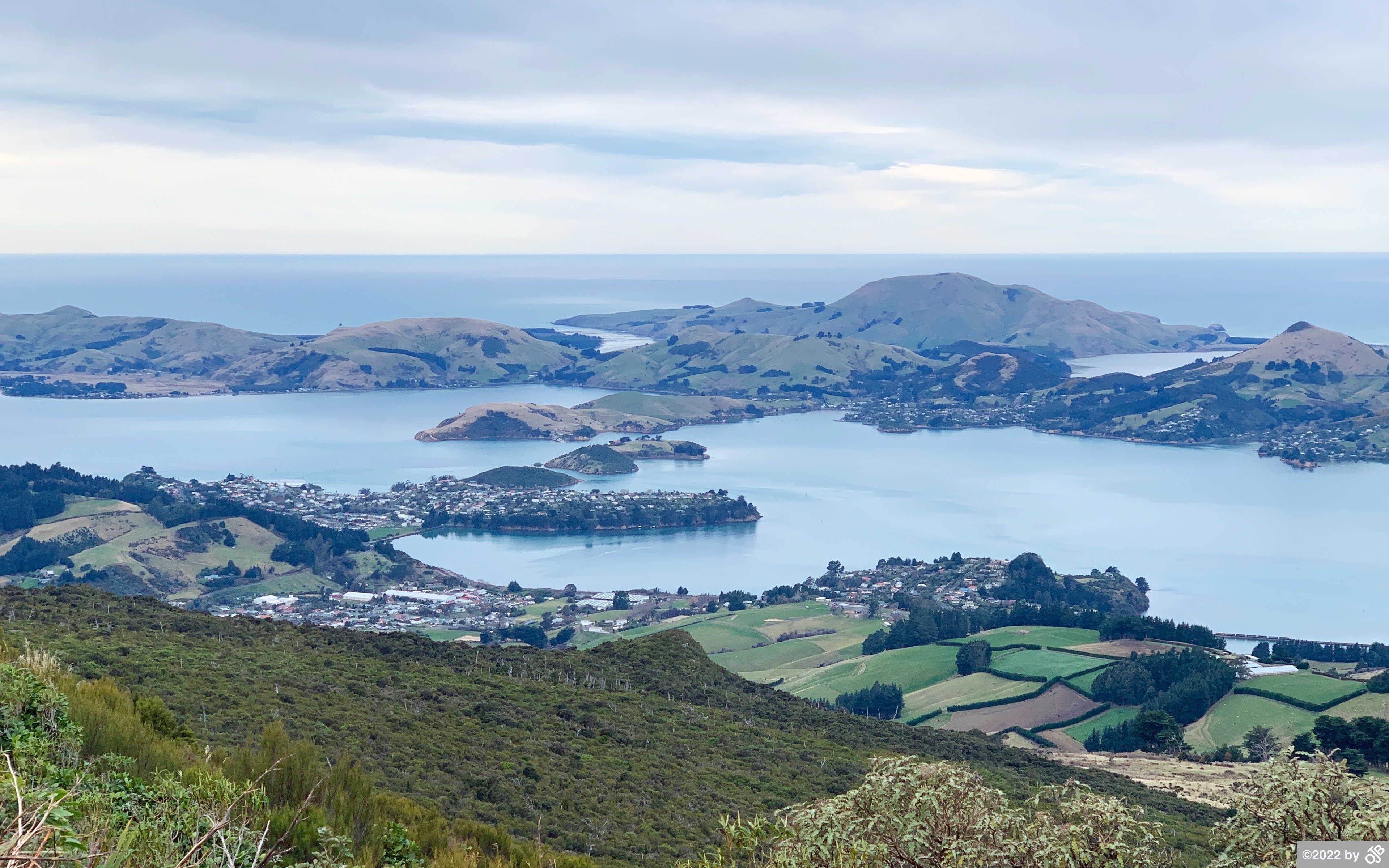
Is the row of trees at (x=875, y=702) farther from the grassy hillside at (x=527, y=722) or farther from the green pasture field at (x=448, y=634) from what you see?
the green pasture field at (x=448, y=634)

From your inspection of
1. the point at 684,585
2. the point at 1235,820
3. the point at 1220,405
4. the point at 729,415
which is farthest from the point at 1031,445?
the point at 1235,820

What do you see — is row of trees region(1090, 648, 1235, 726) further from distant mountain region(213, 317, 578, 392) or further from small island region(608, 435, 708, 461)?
distant mountain region(213, 317, 578, 392)

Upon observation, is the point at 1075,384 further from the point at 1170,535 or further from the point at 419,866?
the point at 419,866

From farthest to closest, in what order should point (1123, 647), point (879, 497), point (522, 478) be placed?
point (522, 478)
point (879, 497)
point (1123, 647)

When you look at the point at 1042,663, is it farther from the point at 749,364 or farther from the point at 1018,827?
the point at 749,364

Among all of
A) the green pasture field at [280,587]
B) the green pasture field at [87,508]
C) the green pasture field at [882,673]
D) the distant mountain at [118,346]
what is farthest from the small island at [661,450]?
the distant mountain at [118,346]

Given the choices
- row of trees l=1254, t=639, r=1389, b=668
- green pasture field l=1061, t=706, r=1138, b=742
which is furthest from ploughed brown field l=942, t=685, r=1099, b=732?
row of trees l=1254, t=639, r=1389, b=668

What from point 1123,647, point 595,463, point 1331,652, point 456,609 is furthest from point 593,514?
point 1331,652
